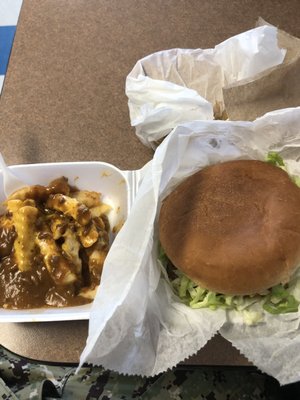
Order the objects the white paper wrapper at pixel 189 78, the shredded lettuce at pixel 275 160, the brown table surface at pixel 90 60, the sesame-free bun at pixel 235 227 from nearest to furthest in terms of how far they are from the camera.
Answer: the sesame-free bun at pixel 235 227 → the shredded lettuce at pixel 275 160 → the white paper wrapper at pixel 189 78 → the brown table surface at pixel 90 60

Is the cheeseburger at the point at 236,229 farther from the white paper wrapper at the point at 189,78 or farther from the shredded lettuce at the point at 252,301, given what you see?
the white paper wrapper at the point at 189,78

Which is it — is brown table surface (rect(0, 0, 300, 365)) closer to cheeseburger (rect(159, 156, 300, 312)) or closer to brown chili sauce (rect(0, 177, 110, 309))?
brown chili sauce (rect(0, 177, 110, 309))

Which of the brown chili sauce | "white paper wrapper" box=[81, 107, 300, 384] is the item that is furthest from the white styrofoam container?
"white paper wrapper" box=[81, 107, 300, 384]

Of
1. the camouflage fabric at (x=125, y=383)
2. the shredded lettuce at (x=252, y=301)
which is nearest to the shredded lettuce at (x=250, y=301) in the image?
the shredded lettuce at (x=252, y=301)

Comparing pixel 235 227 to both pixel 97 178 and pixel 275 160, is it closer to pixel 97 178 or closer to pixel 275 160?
pixel 275 160

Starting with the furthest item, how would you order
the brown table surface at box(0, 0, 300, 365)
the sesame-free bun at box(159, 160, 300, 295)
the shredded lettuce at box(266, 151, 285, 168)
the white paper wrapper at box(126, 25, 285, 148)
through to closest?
the brown table surface at box(0, 0, 300, 365) < the white paper wrapper at box(126, 25, 285, 148) < the shredded lettuce at box(266, 151, 285, 168) < the sesame-free bun at box(159, 160, 300, 295)
